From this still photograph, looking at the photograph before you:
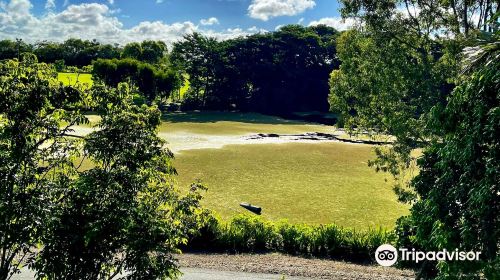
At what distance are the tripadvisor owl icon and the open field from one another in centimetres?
427

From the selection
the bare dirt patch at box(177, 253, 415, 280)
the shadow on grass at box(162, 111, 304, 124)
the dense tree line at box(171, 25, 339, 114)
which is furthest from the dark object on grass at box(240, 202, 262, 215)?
the dense tree line at box(171, 25, 339, 114)

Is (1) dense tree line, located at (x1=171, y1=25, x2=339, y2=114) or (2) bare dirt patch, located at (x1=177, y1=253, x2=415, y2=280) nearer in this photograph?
(2) bare dirt patch, located at (x1=177, y1=253, x2=415, y2=280)

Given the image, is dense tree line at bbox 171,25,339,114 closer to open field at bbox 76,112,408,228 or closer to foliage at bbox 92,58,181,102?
foliage at bbox 92,58,181,102

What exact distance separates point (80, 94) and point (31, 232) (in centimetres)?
281

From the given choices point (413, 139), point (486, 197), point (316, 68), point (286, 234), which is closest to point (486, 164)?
point (486, 197)

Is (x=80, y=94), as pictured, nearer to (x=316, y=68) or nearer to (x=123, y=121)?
(x=123, y=121)

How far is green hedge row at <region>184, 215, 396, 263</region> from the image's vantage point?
17.4 m

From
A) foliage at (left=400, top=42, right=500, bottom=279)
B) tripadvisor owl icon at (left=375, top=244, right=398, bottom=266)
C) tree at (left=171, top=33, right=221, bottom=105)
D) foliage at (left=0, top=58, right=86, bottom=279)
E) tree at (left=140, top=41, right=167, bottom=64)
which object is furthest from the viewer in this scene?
tree at (left=140, top=41, right=167, bottom=64)

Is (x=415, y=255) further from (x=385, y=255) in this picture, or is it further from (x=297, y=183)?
(x=297, y=183)

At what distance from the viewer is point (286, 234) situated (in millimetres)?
18031

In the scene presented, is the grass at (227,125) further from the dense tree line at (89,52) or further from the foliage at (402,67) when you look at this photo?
the dense tree line at (89,52)

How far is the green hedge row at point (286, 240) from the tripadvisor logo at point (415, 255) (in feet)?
2.03

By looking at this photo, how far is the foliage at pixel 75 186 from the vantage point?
739 centimetres

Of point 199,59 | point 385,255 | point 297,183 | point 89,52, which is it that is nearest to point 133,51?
point 89,52
